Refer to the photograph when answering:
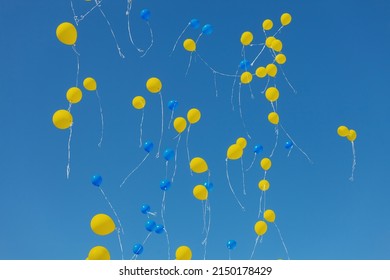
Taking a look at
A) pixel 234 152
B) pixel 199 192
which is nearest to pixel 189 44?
pixel 234 152

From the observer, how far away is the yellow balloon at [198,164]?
178 inches

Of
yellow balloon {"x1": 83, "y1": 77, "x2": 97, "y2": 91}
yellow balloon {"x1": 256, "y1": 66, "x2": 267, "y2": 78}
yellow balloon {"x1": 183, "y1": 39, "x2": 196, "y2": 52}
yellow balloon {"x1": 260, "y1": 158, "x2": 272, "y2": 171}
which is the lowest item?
yellow balloon {"x1": 260, "y1": 158, "x2": 272, "y2": 171}

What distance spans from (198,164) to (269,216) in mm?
1079

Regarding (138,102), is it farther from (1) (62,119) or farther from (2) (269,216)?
(2) (269,216)

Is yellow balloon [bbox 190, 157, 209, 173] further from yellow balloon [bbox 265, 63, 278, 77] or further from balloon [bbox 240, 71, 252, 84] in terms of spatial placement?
yellow balloon [bbox 265, 63, 278, 77]

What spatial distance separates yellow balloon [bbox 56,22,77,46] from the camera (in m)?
4.11

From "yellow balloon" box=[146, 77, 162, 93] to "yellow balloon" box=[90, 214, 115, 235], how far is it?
1.64m

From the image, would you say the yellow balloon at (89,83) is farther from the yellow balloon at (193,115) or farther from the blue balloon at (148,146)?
the yellow balloon at (193,115)

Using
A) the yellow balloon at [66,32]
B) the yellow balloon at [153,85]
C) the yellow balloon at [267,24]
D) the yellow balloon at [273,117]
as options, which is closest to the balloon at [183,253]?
the yellow balloon at [153,85]

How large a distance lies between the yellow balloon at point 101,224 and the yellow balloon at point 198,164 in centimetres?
111

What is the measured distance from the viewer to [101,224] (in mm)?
3830

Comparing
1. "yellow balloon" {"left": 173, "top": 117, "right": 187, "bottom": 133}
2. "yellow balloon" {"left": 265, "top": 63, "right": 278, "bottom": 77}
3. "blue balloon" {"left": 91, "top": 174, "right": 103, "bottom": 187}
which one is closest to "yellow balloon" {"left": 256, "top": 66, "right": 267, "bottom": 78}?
"yellow balloon" {"left": 265, "top": 63, "right": 278, "bottom": 77}
